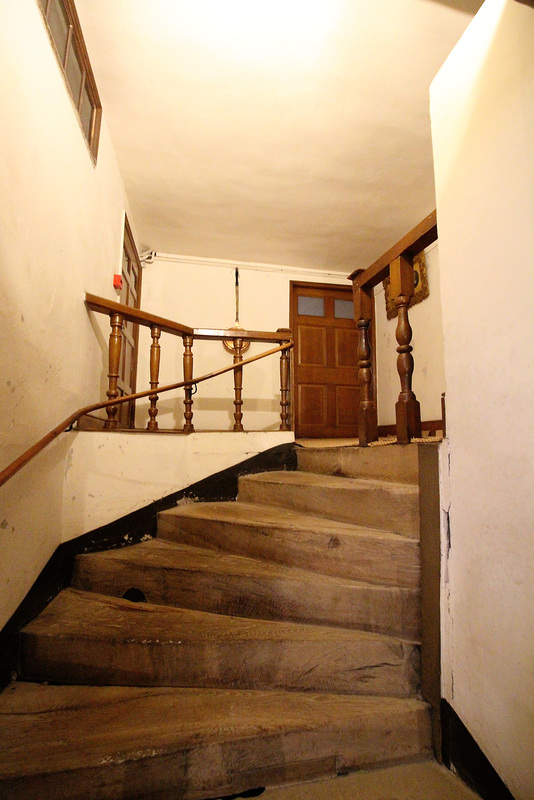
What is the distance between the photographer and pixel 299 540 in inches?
64.4

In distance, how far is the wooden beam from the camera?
1523mm

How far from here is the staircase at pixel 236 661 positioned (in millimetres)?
1078

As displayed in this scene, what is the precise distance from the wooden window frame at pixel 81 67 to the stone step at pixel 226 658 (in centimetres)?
248

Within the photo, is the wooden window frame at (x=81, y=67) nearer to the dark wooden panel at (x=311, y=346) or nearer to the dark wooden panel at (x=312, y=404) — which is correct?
the dark wooden panel at (x=311, y=346)

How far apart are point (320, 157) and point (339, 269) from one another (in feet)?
6.82

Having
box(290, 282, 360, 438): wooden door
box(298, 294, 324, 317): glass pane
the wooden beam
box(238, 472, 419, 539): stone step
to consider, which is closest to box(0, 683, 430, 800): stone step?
box(238, 472, 419, 539): stone step

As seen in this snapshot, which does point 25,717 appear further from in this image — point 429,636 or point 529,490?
point 529,490

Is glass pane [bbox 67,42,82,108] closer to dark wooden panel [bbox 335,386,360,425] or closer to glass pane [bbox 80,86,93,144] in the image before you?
glass pane [bbox 80,86,93,144]

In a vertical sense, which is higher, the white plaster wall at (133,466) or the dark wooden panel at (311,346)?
the dark wooden panel at (311,346)

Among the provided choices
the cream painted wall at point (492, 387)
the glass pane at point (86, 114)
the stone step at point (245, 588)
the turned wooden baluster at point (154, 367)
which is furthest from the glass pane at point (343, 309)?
the stone step at point (245, 588)

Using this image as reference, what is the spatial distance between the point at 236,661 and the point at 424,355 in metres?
3.62

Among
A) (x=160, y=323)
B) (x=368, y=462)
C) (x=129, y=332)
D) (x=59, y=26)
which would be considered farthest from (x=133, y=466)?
(x=59, y=26)

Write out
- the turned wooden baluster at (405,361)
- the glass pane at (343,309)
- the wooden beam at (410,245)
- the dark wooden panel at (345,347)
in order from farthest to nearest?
the glass pane at (343,309), the dark wooden panel at (345,347), the turned wooden baluster at (405,361), the wooden beam at (410,245)

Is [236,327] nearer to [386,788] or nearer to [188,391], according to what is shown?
[188,391]
